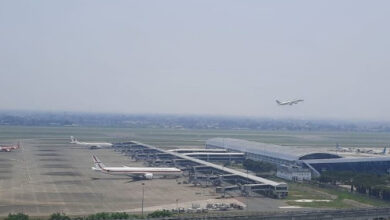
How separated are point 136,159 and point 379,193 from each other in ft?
117

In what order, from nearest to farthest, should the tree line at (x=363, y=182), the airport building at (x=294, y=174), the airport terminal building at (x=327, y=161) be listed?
the tree line at (x=363, y=182) → the airport building at (x=294, y=174) → the airport terminal building at (x=327, y=161)

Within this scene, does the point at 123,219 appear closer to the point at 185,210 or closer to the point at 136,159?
the point at 185,210

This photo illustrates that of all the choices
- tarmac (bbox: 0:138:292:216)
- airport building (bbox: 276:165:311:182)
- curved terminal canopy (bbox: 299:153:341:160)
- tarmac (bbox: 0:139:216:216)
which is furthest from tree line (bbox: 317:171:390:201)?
tarmac (bbox: 0:139:216:216)

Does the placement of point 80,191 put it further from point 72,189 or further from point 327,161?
point 327,161

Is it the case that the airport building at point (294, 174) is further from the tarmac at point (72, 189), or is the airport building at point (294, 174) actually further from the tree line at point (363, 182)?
the tarmac at point (72, 189)

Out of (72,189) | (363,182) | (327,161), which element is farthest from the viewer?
(327,161)

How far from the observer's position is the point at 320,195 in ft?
160

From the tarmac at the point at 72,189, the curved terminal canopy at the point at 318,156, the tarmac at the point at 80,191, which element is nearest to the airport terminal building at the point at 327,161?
the curved terminal canopy at the point at 318,156

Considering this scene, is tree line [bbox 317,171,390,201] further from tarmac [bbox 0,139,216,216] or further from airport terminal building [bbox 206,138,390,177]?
tarmac [bbox 0,139,216,216]

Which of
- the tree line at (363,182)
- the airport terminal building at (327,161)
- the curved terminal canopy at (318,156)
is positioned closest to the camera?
the tree line at (363,182)

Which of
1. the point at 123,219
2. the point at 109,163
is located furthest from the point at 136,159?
the point at 123,219

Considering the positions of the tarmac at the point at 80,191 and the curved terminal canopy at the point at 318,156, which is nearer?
the tarmac at the point at 80,191

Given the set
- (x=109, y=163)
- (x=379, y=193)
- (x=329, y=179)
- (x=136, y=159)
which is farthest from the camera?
(x=136, y=159)

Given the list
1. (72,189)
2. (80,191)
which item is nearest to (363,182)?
(80,191)
